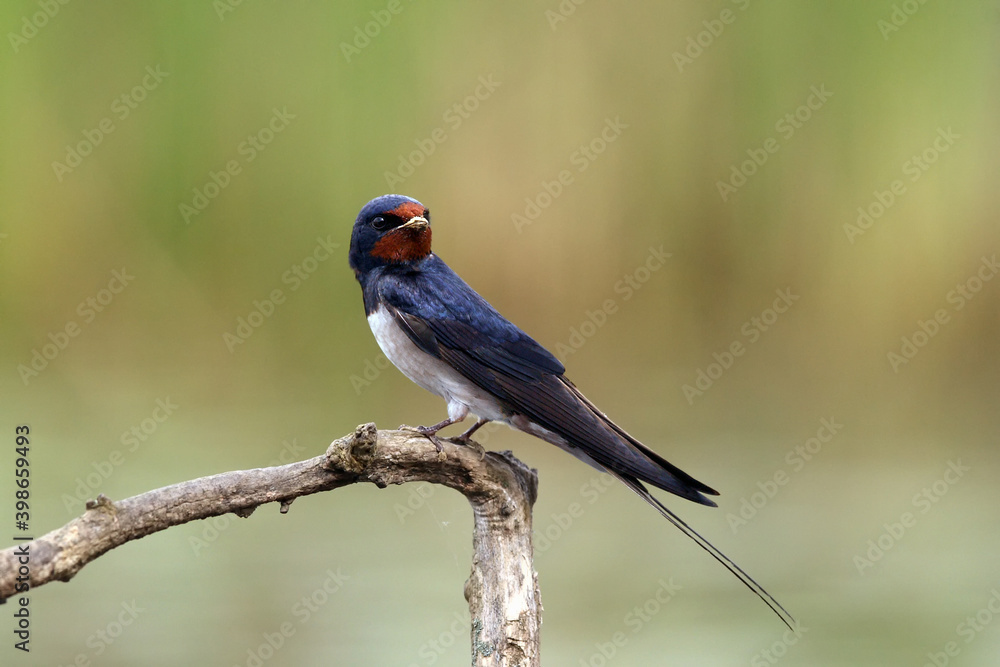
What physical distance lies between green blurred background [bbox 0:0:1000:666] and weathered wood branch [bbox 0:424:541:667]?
2.22m

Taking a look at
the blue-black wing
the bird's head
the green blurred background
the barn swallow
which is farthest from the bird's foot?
the green blurred background

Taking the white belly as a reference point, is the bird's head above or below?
above

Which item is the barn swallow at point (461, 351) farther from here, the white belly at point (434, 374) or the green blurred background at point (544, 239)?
the green blurred background at point (544, 239)

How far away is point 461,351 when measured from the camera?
9.66 ft

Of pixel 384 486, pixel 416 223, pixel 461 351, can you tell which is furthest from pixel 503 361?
pixel 384 486

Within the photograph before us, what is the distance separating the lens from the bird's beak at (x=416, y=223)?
3037 millimetres

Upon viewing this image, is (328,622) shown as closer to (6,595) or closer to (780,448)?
(6,595)

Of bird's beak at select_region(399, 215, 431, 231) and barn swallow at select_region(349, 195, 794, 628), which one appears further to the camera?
bird's beak at select_region(399, 215, 431, 231)

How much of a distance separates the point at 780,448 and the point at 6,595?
5.00 metres

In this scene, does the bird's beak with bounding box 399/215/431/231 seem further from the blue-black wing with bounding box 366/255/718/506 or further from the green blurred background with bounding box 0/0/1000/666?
the green blurred background with bounding box 0/0/1000/666

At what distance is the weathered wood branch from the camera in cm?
180

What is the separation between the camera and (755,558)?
15.3ft

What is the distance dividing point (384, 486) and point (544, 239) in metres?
3.63

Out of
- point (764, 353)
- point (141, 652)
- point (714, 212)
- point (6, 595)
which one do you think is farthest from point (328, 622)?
point (764, 353)
